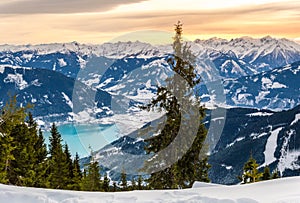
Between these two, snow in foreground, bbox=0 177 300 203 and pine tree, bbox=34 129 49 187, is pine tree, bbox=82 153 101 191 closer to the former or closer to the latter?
pine tree, bbox=34 129 49 187

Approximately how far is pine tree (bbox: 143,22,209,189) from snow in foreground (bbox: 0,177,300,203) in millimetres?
8368

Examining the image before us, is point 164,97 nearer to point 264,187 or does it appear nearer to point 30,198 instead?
point 264,187

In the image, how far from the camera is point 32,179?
985 inches

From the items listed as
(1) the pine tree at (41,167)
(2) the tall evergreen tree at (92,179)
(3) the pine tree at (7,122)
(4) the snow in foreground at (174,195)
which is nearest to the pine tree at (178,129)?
(3) the pine tree at (7,122)

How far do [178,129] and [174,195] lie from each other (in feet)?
29.9

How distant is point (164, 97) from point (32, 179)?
1057 centimetres

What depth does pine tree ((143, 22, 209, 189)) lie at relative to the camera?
18.7 metres

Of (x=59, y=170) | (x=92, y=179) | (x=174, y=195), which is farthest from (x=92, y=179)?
(x=174, y=195)

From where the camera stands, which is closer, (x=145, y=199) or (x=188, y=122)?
(x=145, y=199)

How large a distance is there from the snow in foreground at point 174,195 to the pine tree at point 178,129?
8.37 metres

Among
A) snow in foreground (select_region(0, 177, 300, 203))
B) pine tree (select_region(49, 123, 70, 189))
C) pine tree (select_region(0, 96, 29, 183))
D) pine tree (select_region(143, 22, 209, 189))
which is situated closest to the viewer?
snow in foreground (select_region(0, 177, 300, 203))

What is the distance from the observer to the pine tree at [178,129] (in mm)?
18703

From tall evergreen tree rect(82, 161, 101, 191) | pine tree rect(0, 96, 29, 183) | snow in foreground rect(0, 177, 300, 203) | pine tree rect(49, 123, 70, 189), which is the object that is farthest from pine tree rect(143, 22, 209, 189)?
tall evergreen tree rect(82, 161, 101, 191)

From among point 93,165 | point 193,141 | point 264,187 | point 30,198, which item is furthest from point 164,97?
point 93,165
